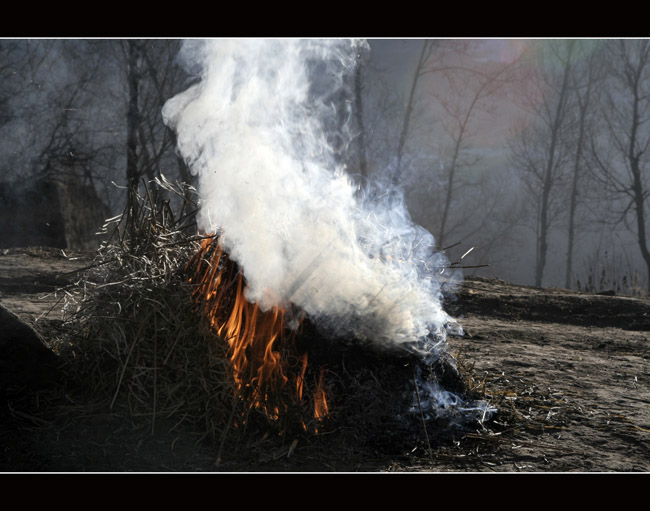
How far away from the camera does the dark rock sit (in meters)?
3.42

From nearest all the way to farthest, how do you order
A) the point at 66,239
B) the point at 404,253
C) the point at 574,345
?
1. the point at 404,253
2. the point at 574,345
3. the point at 66,239

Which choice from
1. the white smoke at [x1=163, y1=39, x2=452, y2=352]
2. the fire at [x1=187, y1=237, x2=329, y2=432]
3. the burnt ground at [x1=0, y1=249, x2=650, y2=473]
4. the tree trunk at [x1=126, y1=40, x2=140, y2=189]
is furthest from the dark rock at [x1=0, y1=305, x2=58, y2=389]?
the tree trunk at [x1=126, y1=40, x2=140, y2=189]

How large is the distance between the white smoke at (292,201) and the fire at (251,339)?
0.38ft

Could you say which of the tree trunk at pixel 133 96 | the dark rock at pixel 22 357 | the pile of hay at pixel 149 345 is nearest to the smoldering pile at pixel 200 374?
the pile of hay at pixel 149 345

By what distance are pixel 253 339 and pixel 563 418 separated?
2.20 metres

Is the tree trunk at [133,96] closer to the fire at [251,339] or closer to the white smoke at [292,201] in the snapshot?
the white smoke at [292,201]

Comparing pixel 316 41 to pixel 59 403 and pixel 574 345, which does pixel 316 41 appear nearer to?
pixel 59 403

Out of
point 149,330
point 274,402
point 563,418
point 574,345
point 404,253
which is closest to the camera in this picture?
point 274,402

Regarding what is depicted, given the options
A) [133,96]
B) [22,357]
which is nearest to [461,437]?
[22,357]

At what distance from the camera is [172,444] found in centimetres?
312

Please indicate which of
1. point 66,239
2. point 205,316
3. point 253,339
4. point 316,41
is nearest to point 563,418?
point 253,339

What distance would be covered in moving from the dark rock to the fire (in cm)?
97

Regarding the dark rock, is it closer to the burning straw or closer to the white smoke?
the burning straw

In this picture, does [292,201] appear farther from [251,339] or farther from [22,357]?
[22,357]
